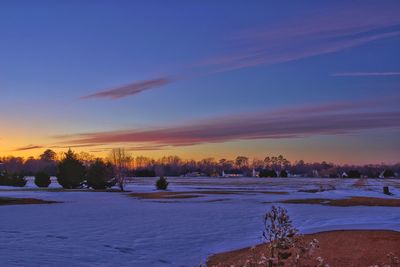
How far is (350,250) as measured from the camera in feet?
46.7

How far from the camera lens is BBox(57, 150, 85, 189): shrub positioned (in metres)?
57.6

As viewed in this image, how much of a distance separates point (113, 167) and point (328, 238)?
159ft

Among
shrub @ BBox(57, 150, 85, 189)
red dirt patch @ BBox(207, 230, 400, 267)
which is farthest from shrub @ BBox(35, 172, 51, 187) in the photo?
red dirt patch @ BBox(207, 230, 400, 267)

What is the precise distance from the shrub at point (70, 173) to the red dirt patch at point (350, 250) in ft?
146

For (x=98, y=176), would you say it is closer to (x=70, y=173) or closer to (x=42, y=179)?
(x=70, y=173)

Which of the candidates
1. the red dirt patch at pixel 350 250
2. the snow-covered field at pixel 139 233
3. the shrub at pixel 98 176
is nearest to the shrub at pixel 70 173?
the shrub at pixel 98 176

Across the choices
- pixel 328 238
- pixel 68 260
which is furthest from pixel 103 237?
pixel 328 238

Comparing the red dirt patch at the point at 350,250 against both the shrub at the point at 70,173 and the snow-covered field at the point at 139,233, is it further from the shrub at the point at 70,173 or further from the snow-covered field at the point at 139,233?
the shrub at the point at 70,173

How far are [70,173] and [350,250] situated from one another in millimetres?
47917

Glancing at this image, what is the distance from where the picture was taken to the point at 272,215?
599 centimetres

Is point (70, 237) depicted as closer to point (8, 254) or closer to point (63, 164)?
point (8, 254)

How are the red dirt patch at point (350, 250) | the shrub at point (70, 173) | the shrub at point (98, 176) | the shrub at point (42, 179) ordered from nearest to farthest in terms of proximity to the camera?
the red dirt patch at point (350, 250) < the shrub at point (98, 176) < the shrub at point (70, 173) < the shrub at point (42, 179)

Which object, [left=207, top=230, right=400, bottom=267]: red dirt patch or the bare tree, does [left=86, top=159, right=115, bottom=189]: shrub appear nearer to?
the bare tree

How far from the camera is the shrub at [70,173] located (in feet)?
189
